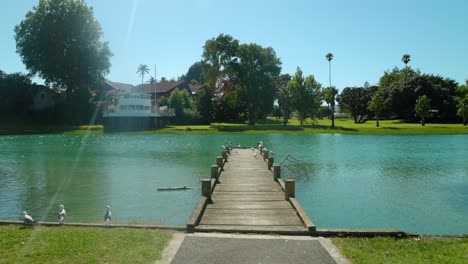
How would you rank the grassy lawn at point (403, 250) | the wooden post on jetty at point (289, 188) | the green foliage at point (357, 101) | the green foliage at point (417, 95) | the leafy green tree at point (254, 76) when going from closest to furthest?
the grassy lawn at point (403, 250) → the wooden post on jetty at point (289, 188) → the leafy green tree at point (254, 76) → the green foliage at point (417, 95) → the green foliage at point (357, 101)

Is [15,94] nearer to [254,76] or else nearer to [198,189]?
[254,76]

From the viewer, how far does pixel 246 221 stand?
10.7 m

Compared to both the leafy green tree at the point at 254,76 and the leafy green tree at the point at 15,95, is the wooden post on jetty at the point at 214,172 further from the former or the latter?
the leafy green tree at the point at 15,95

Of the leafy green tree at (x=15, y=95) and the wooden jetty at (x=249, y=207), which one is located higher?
the leafy green tree at (x=15, y=95)

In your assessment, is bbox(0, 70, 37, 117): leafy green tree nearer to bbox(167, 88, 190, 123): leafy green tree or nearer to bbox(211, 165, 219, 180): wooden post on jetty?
bbox(167, 88, 190, 123): leafy green tree

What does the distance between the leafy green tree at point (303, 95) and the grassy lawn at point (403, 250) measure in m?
74.3

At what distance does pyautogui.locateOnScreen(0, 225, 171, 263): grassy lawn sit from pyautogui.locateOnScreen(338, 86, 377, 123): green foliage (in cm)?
9910

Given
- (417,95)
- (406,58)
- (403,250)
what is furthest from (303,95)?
(403,250)

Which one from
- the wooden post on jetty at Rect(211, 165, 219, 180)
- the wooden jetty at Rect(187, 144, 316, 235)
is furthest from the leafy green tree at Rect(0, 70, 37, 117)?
the wooden post on jetty at Rect(211, 165, 219, 180)

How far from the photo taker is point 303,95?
3241 inches

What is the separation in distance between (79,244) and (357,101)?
335 feet

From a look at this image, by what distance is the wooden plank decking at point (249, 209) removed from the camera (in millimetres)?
9984

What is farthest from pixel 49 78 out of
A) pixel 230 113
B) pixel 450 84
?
pixel 450 84

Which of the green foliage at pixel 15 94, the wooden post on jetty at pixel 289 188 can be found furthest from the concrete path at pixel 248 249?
the green foliage at pixel 15 94
